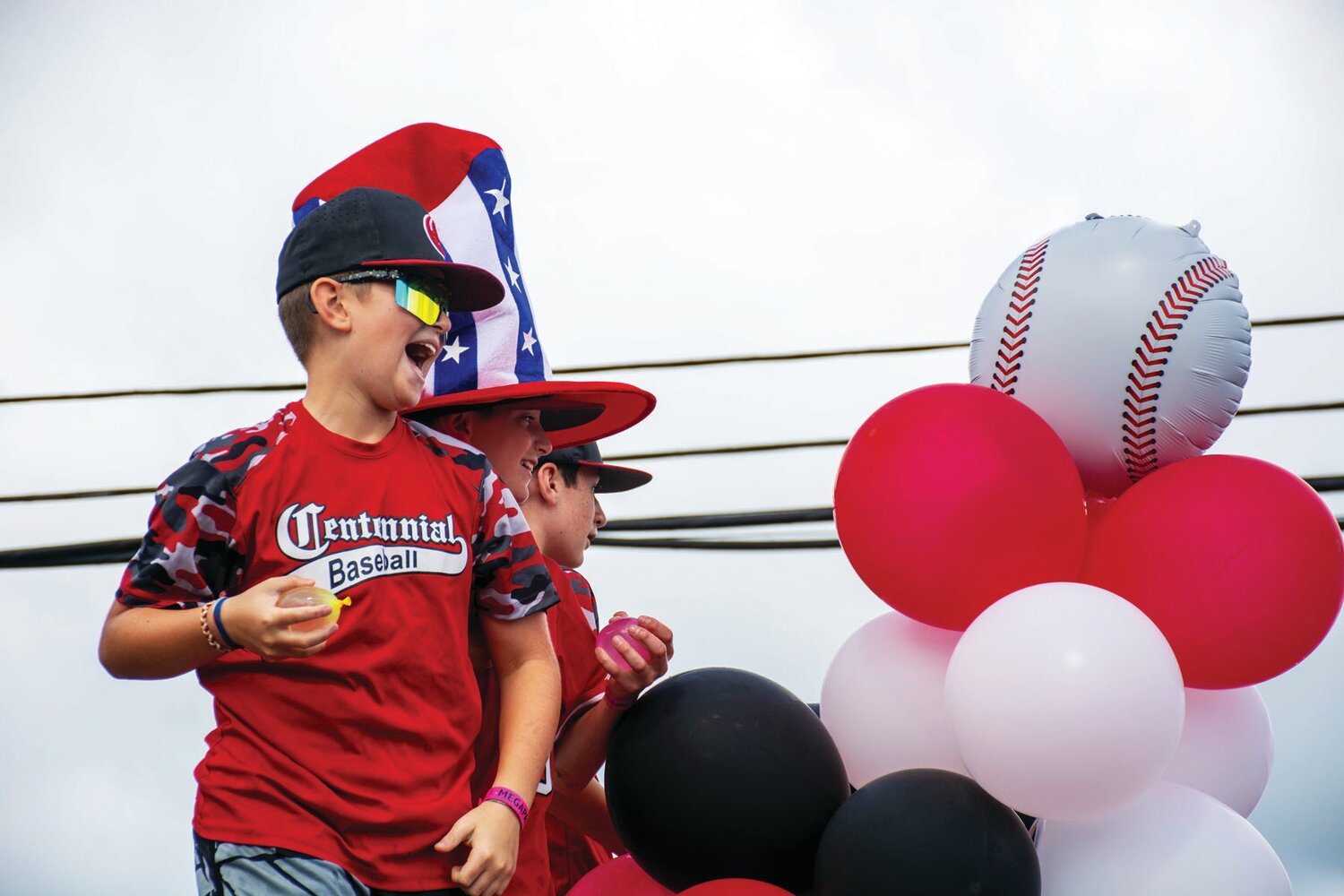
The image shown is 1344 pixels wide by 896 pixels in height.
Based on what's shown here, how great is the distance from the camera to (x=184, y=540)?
1.38 meters

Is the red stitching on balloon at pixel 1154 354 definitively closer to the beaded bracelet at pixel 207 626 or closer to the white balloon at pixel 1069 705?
the white balloon at pixel 1069 705

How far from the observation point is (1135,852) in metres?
1.64

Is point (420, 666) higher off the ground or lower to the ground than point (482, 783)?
higher

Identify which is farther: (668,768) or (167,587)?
(668,768)

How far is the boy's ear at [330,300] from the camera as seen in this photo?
1.55 m

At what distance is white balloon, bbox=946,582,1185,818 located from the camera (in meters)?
1.54

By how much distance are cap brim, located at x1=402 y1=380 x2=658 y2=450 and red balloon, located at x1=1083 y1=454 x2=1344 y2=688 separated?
81cm

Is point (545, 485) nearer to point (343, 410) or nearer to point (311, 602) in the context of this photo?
point (343, 410)

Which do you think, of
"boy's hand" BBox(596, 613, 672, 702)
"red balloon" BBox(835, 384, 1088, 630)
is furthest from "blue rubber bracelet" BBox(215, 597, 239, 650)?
"red balloon" BBox(835, 384, 1088, 630)

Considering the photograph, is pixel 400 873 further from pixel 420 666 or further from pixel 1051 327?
pixel 1051 327

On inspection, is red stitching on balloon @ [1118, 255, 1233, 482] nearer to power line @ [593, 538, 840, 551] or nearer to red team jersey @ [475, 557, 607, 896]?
red team jersey @ [475, 557, 607, 896]

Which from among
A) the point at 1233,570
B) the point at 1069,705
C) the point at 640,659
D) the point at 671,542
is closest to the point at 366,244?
the point at 640,659

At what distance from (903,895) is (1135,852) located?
1.22 ft

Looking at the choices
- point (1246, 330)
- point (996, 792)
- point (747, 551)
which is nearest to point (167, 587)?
point (996, 792)
